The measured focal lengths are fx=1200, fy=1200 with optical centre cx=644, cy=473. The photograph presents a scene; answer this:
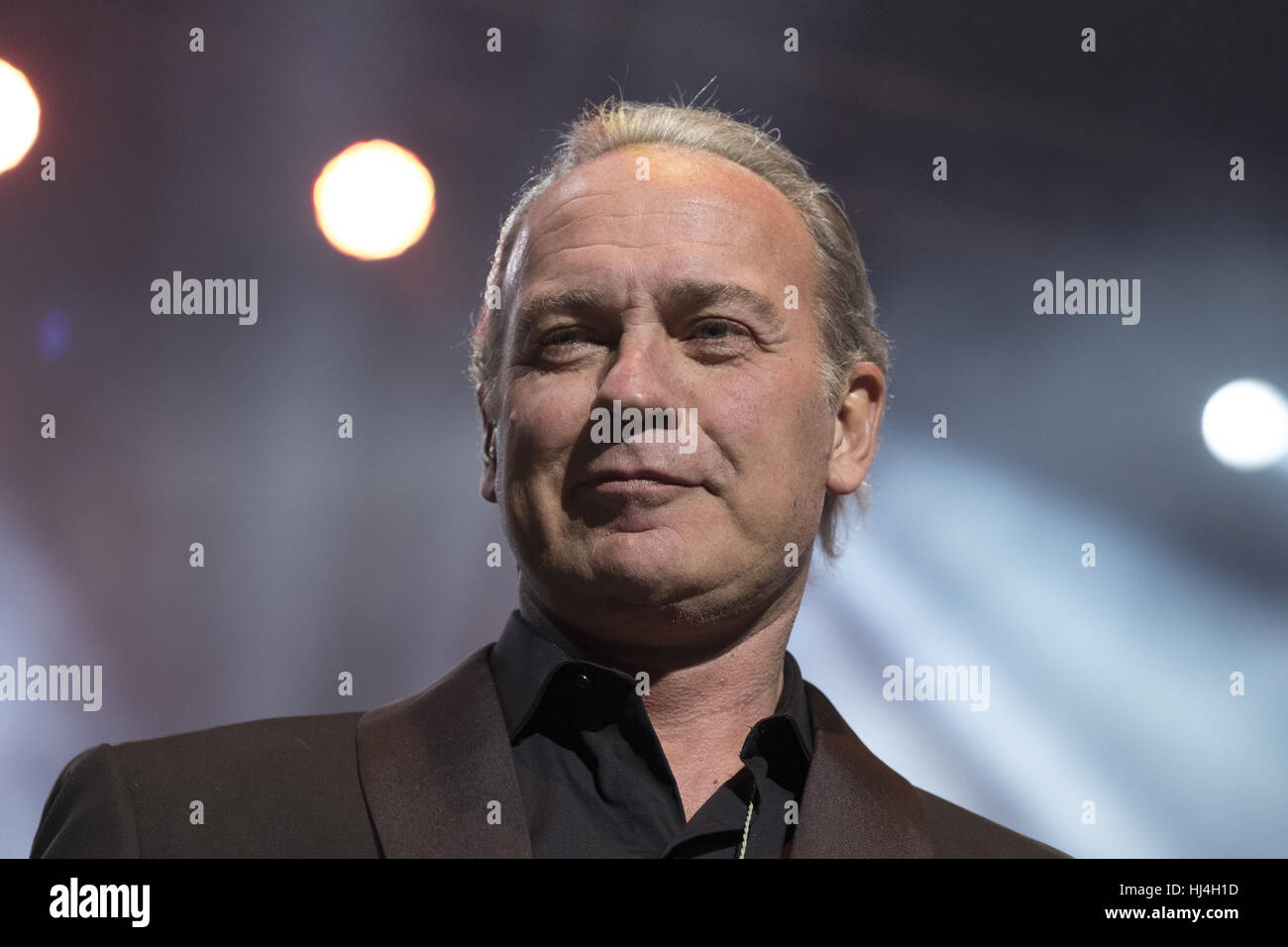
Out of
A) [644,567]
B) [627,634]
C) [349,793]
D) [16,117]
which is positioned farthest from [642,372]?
[16,117]

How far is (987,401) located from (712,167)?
2.92ft

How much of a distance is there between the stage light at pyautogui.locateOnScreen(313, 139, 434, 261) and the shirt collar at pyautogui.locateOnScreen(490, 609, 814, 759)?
1075 mm

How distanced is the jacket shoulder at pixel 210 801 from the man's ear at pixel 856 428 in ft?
3.14

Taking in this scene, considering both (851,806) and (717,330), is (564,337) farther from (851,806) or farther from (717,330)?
(851,806)

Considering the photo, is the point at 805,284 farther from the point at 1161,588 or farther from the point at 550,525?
the point at 1161,588

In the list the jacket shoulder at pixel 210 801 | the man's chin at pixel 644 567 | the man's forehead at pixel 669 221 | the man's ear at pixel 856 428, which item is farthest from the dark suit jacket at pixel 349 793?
the man's forehead at pixel 669 221

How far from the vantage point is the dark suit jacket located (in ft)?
5.54

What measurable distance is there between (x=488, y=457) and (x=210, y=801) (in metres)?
0.74

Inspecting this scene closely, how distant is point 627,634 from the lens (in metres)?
1.89

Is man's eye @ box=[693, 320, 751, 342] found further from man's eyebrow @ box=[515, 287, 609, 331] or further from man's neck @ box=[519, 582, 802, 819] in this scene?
man's neck @ box=[519, 582, 802, 819]

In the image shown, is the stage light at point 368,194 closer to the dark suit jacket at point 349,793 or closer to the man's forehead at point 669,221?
the man's forehead at point 669,221

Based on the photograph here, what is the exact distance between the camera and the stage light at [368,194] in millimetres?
2607

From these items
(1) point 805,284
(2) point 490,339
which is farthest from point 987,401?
(2) point 490,339

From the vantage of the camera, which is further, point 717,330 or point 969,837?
point 969,837
